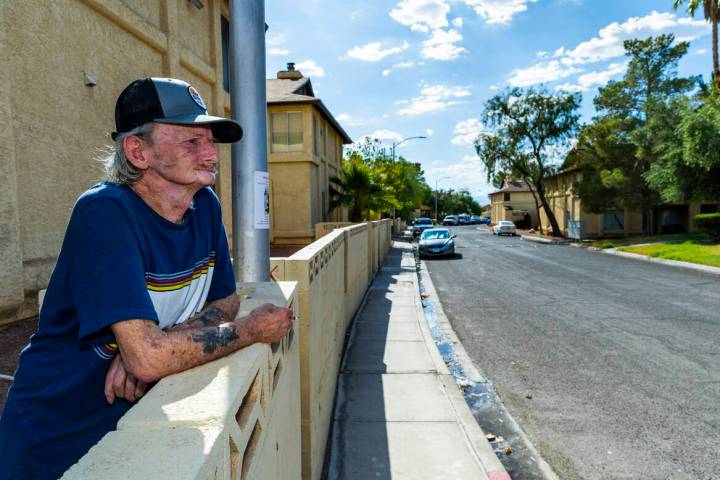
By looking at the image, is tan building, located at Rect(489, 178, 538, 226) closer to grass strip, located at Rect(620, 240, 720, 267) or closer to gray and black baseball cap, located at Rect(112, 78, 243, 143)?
grass strip, located at Rect(620, 240, 720, 267)

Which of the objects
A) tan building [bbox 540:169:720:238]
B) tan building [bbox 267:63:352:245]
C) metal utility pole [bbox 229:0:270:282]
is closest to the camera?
metal utility pole [bbox 229:0:270:282]

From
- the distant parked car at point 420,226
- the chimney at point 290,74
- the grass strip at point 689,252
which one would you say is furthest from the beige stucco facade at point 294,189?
the distant parked car at point 420,226

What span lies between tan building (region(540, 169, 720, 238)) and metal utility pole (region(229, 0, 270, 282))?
1413 inches

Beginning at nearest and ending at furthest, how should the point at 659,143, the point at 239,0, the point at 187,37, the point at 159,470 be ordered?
1. the point at 159,470
2. the point at 239,0
3. the point at 187,37
4. the point at 659,143

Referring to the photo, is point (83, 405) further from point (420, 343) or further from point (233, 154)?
point (420, 343)

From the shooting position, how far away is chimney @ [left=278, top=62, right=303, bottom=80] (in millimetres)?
26984

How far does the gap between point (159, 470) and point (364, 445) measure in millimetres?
3847

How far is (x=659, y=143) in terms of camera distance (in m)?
26.7

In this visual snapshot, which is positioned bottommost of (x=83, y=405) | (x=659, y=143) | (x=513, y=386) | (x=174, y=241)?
(x=513, y=386)

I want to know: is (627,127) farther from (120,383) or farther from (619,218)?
(120,383)

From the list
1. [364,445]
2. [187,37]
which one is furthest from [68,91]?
[364,445]

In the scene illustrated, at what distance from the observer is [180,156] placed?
1.90 meters

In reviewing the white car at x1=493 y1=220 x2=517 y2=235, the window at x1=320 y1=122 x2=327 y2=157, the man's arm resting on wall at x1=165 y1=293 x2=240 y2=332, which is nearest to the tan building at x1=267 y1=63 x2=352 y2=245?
the window at x1=320 y1=122 x2=327 y2=157

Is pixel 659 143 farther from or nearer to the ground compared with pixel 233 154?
farther from the ground
